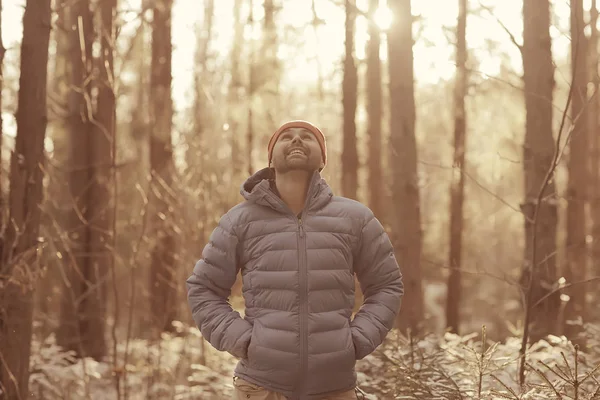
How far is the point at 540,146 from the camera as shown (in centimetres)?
625

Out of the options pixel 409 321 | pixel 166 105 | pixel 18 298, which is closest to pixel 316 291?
pixel 18 298

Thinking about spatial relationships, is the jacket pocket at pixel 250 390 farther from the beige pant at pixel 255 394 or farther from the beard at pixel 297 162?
the beard at pixel 297 162

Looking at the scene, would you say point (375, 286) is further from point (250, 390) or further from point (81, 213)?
point (81, 213)

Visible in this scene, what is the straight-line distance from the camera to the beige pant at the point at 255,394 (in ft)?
9.98

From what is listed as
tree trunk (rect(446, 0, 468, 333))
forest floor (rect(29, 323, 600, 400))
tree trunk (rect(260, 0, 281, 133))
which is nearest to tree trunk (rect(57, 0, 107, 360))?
forest floor (rect(29, 323, 600, 400))

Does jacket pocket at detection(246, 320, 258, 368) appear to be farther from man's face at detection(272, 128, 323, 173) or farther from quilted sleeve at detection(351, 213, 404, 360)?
man's face at detection(272, 128, 323, 173)

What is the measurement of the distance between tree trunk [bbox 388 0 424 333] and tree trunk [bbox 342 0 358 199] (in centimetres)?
381

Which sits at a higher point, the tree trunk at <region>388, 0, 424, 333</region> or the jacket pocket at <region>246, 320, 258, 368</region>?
the tree trunk at <region>388, 0, 424, 333</region>

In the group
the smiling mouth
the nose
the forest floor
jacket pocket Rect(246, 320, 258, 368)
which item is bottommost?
the forest floor

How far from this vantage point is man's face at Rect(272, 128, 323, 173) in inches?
126

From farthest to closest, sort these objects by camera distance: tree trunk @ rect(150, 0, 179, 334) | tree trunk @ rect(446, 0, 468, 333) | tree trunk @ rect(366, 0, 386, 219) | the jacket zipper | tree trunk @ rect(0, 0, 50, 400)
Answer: tree trunk @ rect(366, 0, 386, 219)
tree trunk @ rect(446, 0, 468, 333)
tree trunk @ rect(150, 0, 179, 334)
tree trunk @ rect(0, 0, 50, 400)
the jacket zipper

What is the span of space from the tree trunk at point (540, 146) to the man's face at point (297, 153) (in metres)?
3.56

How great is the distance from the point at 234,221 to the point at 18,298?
2882mm

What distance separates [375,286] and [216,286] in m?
0.78
